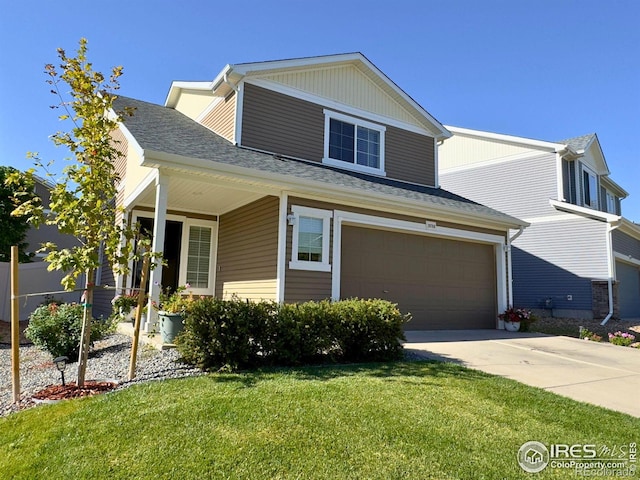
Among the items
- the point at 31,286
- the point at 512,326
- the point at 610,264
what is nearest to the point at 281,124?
the point at 512,326

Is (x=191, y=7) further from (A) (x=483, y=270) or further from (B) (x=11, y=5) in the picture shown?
(A) (x=483, y=270)

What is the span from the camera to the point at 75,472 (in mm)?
2863

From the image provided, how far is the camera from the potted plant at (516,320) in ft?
35.6

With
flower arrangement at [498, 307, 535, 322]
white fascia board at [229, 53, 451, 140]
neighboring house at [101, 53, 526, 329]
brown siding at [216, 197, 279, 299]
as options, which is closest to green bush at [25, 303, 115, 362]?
neighboring house at [101, 53, 526, 329]

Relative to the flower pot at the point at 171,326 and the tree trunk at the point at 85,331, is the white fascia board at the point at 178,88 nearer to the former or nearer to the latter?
the flower pot at the point at 171,326

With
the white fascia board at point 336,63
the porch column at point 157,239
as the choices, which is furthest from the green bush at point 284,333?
the white fascia board at point 336,63

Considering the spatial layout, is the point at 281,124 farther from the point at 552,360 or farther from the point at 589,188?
the point at 589,188

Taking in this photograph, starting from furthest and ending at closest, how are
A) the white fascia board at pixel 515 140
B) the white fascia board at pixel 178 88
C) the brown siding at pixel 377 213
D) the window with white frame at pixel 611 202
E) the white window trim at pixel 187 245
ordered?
1. the window with white frame at pixel 611 202
2. the white fascia board at pixel 515 140
3. the white fascia board at pixel 178 88
4. the white window trim at pixel 187 245
5. the brown siding at pixel 377 213

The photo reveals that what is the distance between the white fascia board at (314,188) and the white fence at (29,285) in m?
8.26

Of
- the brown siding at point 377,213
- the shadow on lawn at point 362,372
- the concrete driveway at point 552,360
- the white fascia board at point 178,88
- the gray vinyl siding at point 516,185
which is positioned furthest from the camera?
the gray vinyl siding at point 516,185

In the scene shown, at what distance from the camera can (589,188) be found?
18.4 meters

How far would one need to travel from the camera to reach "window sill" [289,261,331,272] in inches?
330

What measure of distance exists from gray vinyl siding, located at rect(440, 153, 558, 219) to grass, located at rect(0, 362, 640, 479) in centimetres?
1367

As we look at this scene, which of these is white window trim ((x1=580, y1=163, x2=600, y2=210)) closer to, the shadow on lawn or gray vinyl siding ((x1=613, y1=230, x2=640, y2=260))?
gray vinyl siding ((x1=613, y1=230, x2=640, y2=260))
